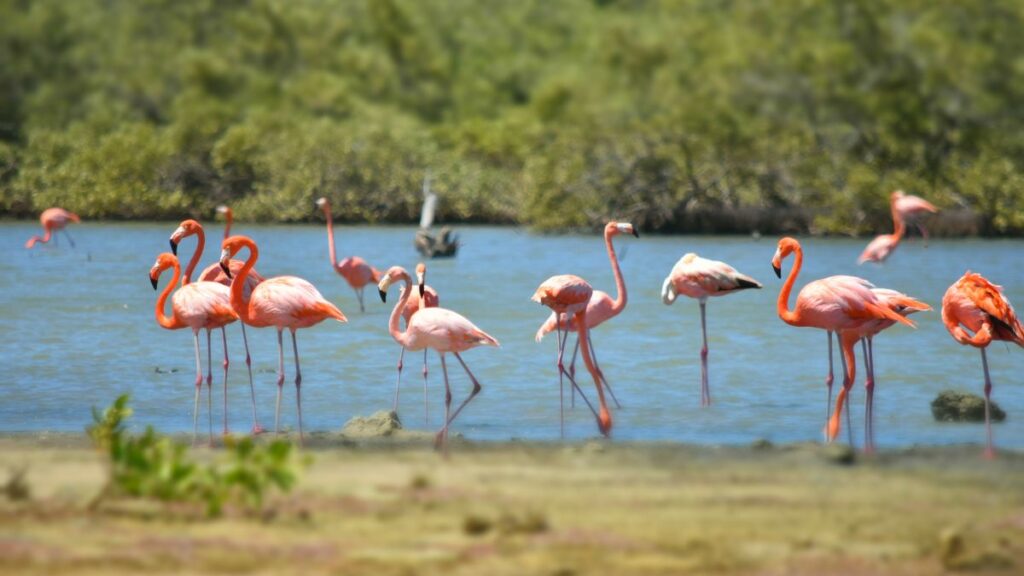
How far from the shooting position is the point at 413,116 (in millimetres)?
50750

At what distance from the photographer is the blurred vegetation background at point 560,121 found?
31.2 m

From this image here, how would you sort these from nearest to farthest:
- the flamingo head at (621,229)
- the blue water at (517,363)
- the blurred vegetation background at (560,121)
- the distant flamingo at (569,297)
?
the blue water at (517,363)
the distant flamingo at (569,297)
the flamingo head at (621,229)
the blurred vegetation background at (560,121)

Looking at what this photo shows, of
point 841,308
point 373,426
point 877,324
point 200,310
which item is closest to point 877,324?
point 877,324

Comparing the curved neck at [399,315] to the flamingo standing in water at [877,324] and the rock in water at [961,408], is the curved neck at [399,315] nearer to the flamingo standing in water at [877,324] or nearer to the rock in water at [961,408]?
the flamingo standing in water at [877,324]

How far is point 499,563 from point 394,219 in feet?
110

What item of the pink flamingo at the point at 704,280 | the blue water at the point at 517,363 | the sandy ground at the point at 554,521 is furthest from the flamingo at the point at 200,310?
the pink flamingo at the point at 704,280

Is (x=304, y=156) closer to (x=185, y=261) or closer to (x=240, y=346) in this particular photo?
(x=185, y=261)

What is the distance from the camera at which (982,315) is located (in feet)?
27.4

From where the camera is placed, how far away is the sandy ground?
4648 millimetres

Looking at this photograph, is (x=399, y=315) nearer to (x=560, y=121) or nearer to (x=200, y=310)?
(x=200, y=310)

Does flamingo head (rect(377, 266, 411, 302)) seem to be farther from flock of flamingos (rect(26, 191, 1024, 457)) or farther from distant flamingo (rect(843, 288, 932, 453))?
distant flamingo (rect(843, 288, 932, 453))

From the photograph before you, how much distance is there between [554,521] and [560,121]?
42709 mm

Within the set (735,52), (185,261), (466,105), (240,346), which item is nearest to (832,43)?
(735,52)

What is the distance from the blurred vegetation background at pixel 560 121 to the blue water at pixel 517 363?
8797 mm
